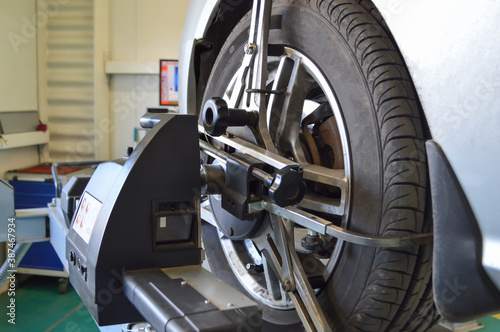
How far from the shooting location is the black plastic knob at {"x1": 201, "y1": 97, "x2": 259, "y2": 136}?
1.05 metres

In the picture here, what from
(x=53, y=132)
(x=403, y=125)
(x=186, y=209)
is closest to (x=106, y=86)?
(x=53, y=132)

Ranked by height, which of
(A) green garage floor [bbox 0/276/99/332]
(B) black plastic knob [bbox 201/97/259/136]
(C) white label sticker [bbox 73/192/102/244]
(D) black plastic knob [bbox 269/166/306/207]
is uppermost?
(B) black plastic knob [bbox 201/97/259/136]

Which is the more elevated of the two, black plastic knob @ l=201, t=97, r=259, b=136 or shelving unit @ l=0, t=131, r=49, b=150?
black plastic knob @ l=201, t=97, r=259, b=136

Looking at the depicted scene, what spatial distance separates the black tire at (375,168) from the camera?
832mm

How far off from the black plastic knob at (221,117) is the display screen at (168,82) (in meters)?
3.73

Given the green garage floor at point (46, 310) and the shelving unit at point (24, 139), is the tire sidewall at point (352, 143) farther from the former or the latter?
the shelving unit at point (24, 139)

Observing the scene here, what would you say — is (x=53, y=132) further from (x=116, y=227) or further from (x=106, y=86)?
(x=116, y=227)

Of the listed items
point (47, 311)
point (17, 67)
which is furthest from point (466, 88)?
point (17, 67)

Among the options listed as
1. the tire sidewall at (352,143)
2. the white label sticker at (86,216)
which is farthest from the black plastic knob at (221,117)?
the white label sticker at (86,216)

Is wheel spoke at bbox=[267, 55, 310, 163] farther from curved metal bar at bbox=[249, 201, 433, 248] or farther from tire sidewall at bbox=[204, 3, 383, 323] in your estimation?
curved metal bar at bbox=[249, 201, 433, 248]

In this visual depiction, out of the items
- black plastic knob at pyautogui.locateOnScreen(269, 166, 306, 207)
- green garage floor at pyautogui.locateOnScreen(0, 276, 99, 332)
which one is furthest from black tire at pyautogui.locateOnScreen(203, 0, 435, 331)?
green garage floor at pyautogui.locateOnScreen(0, 276, 99, 332)

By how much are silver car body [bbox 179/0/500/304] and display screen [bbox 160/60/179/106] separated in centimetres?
415

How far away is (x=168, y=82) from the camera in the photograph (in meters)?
4.85

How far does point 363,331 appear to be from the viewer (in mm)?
928
